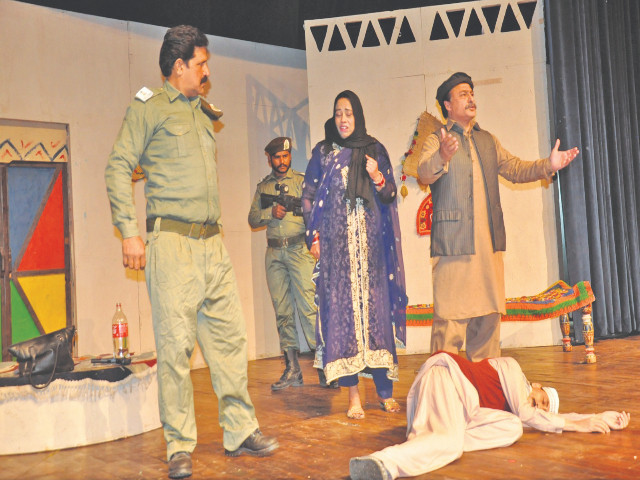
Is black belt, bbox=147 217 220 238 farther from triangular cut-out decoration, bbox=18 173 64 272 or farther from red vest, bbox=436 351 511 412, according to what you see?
triangular cut-out decoration, bbox=18 173 64 272

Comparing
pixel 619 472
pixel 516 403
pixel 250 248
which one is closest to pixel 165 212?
pixel 516 403

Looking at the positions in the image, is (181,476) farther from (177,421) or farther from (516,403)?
(516,403)

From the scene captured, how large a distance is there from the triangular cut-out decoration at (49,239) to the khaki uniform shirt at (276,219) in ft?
5.03

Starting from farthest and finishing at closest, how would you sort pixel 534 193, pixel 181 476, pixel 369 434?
pixel 534 193
pixel 369 434
pixel 181 476

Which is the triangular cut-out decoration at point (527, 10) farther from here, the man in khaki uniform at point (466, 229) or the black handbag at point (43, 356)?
the black handbag at point (43, 356)

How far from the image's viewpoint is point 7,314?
5.40 m

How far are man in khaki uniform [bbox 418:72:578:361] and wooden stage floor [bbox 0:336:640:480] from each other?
0.55 metres

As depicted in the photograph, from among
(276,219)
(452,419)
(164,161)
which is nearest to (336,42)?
(276,219)

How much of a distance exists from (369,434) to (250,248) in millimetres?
3577

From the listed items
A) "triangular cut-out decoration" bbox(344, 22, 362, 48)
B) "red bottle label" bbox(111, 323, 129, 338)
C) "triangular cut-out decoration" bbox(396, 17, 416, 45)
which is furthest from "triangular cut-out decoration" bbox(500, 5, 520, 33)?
"red bottle label" bbox(111, 323, 129, 338)

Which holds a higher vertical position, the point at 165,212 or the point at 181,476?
the point at 165,212

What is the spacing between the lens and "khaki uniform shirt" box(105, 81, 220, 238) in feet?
9.67

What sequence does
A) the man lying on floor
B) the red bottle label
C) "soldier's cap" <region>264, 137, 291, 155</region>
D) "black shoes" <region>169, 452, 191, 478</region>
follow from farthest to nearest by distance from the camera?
"soldier's cap" <region>264, 137, 291, 155</region>, the red bottle label, "black shoes" <region>169, 452, 191, 478</region>, the man lying on floor

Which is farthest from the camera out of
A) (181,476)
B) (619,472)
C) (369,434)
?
(369,434)
